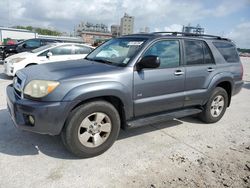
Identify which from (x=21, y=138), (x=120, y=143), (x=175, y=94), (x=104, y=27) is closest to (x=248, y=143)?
(x=175, y=94)

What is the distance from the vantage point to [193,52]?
4.14 metres

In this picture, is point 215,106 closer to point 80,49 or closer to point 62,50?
point 80,49

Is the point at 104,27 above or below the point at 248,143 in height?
above

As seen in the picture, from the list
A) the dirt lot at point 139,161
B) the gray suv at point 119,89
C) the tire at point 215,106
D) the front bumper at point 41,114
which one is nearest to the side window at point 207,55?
the gray suv at point 119,89

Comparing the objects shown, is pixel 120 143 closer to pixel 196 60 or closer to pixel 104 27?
pixel 196 60

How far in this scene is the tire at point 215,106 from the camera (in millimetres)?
4566

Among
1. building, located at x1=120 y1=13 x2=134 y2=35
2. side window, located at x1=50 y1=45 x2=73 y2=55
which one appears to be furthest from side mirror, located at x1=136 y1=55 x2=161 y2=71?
building, located at x1=120 y1=13 x2=134 y2=35

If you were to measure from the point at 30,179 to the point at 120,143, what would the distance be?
148cm

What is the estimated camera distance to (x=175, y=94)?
3861 mm

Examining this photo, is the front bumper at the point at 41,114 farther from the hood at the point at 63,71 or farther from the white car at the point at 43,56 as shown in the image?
the white car at the point at 43,56

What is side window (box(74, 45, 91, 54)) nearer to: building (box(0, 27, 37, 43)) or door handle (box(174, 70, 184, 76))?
door handle (box(174, 70, 184, 76))

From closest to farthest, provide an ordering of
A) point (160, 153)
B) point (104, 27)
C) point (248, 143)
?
point (160, 153)
point (248, 143)
point (104, 27)

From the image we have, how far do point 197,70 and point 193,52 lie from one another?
355mm

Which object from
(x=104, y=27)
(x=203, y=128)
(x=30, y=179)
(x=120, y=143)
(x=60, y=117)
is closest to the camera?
(x=30, y=179)
